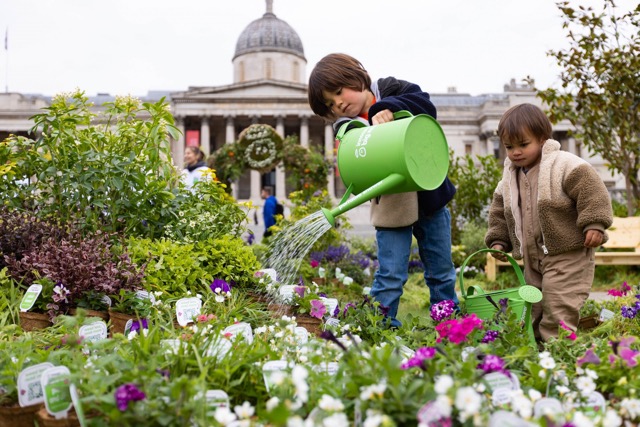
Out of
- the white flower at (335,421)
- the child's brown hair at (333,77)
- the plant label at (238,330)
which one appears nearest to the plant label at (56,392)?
the plant label at (238,330)

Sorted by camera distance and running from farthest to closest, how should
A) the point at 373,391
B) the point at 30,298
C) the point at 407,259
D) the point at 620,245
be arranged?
1. the point at 620,245
2. the point at 407,259
3. the point at 30,298
4. the point at 373,391

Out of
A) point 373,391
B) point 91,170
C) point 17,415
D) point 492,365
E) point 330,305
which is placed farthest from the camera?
point 91,170

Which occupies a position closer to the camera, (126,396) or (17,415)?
(126,396)

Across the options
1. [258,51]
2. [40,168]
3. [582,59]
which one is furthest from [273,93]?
[40,168]

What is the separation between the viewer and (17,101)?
158 feet

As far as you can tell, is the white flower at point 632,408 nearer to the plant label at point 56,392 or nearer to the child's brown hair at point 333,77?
the plant label at point 56,392

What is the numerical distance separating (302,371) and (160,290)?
2094mm

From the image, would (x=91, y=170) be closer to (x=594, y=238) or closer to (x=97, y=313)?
(x=97, y=313)

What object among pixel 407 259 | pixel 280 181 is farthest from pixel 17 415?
pixel 280 181

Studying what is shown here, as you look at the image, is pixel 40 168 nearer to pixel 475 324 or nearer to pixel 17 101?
pixel 475 324

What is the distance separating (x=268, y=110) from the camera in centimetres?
4644

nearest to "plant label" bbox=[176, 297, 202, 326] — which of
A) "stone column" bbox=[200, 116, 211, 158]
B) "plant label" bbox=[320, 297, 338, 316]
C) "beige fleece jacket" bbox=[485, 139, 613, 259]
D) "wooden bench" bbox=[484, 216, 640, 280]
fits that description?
"plant label" bbox=[320, 297, 338, 316]

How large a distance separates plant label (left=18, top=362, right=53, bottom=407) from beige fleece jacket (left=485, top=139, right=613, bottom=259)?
2.45 meters

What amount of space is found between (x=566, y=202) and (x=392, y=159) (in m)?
1.17
